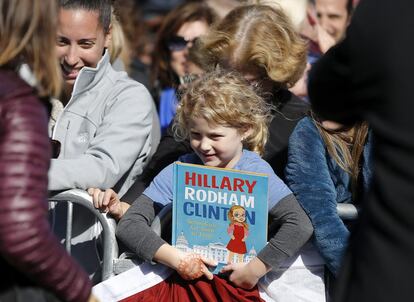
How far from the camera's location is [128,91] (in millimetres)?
4113

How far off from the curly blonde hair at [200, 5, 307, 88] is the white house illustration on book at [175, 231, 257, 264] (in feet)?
3.09

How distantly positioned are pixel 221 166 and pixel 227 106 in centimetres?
24

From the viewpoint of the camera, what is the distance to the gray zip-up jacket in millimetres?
3818

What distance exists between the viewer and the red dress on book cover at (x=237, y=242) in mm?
3336

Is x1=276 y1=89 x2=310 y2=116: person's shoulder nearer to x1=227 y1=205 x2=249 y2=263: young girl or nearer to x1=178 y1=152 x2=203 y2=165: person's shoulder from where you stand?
x1=178 y1=152 x2=203 y2=165: person's shoulder

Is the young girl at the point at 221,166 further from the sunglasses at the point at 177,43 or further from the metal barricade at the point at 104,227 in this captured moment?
the sunglasses at the point at 177,43

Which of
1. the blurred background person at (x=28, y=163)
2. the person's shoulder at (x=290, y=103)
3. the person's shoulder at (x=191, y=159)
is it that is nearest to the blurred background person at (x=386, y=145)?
the blurred background person at (x=28, y=163)

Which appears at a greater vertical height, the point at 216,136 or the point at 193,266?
the point at 216,136

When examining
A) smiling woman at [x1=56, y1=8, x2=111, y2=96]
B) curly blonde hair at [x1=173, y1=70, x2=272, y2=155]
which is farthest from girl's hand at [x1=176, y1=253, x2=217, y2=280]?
smiling woman at [x1=56, y1=8, x2=111, y2=96]

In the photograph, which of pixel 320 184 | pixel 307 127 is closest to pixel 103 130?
pixel 307 127

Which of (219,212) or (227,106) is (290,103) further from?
(219,212)

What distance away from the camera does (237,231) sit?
11.0 feet

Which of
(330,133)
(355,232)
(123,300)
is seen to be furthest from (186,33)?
(355,232)

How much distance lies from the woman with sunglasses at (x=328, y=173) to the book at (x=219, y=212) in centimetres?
28
